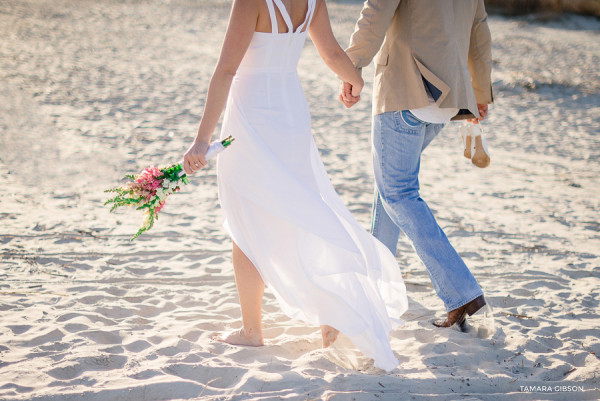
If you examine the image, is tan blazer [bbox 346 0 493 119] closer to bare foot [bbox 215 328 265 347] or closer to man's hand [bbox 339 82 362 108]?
man's hand [bbox 339 82 362 108]

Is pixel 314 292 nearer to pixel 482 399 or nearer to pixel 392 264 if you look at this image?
pixel 392 264

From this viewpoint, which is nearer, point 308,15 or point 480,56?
point 308,15

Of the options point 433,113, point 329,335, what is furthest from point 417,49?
point 329,335

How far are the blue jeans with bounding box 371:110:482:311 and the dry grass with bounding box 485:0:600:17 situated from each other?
20.6 meters

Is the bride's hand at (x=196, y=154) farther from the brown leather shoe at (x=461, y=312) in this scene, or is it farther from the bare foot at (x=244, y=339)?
the brown leather shoe at (x=461, y=312)

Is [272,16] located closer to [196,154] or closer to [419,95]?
[196,154]

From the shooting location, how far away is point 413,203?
3.57 meters

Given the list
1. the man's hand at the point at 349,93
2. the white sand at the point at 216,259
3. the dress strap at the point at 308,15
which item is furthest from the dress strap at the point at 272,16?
Result: the white sand at the point at 216,259

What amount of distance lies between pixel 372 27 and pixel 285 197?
102 centimetres

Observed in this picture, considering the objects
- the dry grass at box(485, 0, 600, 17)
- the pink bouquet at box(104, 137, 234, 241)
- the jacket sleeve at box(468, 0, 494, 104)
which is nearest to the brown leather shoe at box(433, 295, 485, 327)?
the jacket sleeve at box(468, 0, 494, 104)

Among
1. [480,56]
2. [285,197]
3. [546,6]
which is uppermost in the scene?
[546,6]

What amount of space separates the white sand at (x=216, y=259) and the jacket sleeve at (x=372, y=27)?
5.33ft

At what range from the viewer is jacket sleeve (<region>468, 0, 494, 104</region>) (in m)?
3.68

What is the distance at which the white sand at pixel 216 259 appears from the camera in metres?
3.11
